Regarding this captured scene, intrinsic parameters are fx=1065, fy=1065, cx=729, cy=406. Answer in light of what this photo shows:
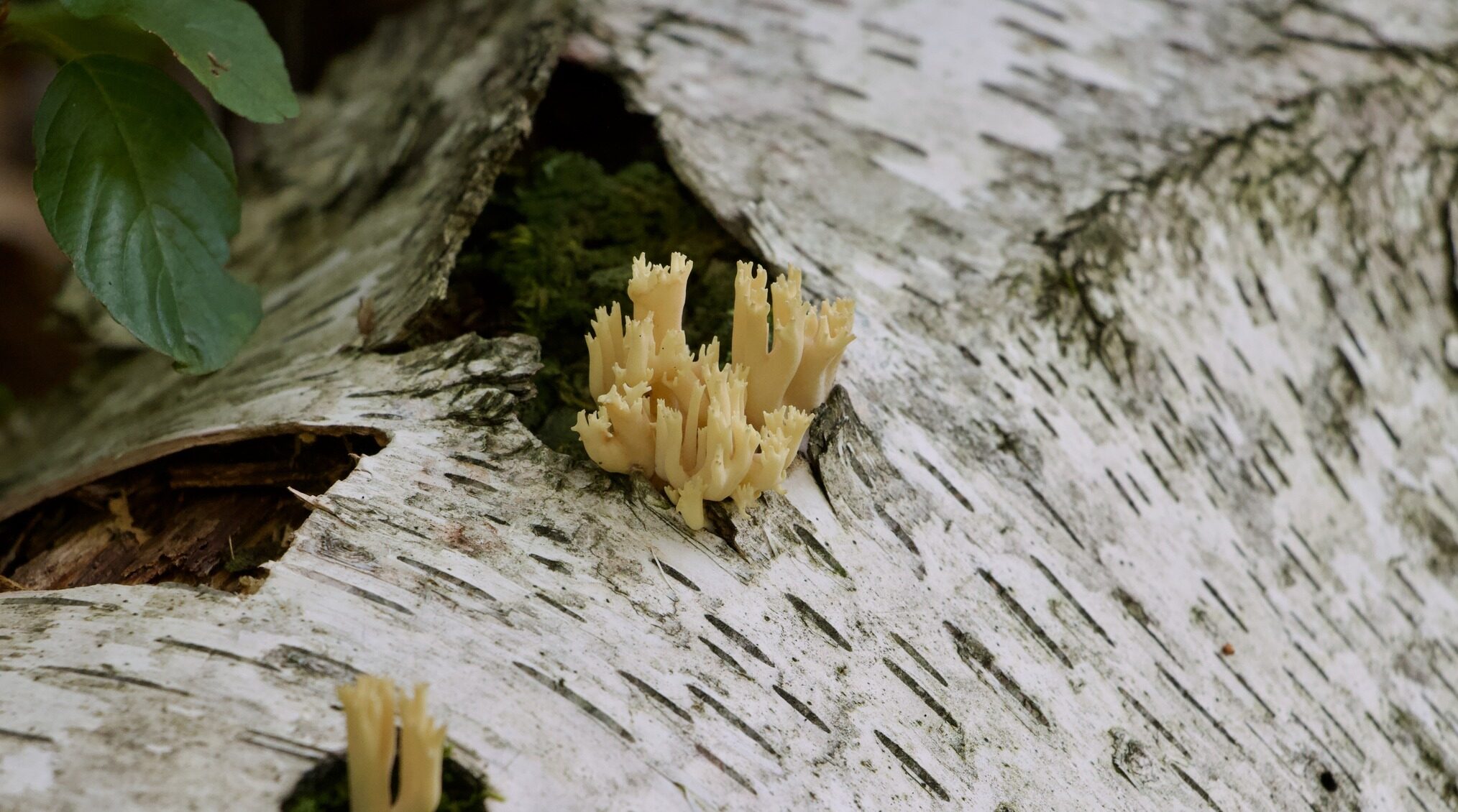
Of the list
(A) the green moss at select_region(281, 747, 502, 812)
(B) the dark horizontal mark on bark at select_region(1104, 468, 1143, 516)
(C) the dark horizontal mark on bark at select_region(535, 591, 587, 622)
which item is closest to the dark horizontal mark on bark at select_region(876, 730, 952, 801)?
(C) the dark horizontal mark on bark at select_region(535, 591, 587, 622)

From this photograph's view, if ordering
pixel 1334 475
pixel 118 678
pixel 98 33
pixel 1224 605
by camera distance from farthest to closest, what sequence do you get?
pixel 1334 475 < pixel 98 33 < pixel 1224 605 < pixel 118 678

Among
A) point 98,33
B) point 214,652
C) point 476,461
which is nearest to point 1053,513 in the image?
point 476,461

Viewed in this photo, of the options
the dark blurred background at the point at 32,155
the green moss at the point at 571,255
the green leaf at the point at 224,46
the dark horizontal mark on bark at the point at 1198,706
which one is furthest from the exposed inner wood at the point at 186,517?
the dark blurred background at the point at 32,155

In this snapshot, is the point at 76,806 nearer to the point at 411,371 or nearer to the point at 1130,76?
the point at 411,371

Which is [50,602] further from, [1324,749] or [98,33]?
[1324,749]

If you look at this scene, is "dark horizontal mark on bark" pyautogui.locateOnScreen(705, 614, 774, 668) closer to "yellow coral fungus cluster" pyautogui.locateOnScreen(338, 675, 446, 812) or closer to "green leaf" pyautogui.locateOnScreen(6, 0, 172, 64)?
"yellow coral fungus cluster" pyautogui.locateOnScreen(338, 675, 446, 812)

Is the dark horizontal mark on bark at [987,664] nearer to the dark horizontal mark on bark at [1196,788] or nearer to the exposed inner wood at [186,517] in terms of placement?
the dark horizontal mark on bark at [1196,788]

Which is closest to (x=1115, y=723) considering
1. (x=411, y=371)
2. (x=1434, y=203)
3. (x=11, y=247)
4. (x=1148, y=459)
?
(x=1148, y=459)
